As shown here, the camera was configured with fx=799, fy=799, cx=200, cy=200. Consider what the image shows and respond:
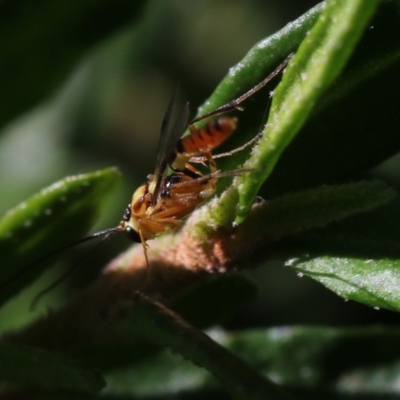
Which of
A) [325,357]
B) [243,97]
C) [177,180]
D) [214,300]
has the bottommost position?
[325,357]

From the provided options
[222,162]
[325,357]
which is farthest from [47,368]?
[325,357]

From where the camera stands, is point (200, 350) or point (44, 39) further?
point (44, 39)

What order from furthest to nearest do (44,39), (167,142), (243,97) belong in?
1. (44,39)
2. (167,142)
3. (243,97)

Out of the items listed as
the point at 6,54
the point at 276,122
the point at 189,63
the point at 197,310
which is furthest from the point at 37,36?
the point at 189,63

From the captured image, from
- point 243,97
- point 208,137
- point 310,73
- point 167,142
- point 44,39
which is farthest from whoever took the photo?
point 44,39

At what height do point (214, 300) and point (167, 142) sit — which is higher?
point (167, 142)

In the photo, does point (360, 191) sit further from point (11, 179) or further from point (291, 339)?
point (11, 179)

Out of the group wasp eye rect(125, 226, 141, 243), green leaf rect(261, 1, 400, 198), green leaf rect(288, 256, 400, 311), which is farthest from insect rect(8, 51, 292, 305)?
green leaf rect(288, 256, 400, 311)

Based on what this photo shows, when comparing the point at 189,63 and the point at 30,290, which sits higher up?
the point at 189,63

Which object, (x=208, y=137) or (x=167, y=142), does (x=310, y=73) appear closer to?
(x=208, y=137)
